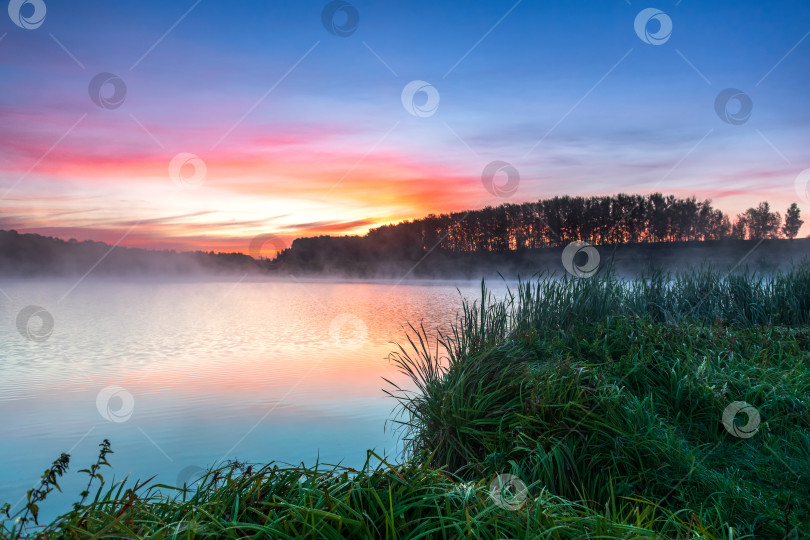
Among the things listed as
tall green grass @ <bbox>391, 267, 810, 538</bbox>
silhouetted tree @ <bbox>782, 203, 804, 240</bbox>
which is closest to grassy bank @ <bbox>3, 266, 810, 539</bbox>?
tall green grass @ <bbox>391, 267, 810, 538</bbox>

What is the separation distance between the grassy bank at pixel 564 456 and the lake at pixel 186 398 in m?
0.79

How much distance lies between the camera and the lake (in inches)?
246

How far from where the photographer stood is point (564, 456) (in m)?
3.83

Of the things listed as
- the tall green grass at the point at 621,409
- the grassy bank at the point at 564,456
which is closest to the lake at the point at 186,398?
the grassy bank at the point at 564,456

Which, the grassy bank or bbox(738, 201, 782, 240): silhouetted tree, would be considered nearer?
the grassy bank

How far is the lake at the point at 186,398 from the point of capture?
20.5 ft

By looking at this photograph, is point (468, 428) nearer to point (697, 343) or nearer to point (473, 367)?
point (473, 367)

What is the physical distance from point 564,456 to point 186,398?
7.13 metres

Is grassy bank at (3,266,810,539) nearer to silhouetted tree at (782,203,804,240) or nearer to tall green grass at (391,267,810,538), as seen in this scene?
tall green grass at (391,267,810,538)

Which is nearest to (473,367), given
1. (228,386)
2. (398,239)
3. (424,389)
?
(424,389)

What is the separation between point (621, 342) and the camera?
20.9 ft

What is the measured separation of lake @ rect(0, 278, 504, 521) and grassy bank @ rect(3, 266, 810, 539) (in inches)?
31.0

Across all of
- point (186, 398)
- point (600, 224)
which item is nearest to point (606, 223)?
point (600, 224)

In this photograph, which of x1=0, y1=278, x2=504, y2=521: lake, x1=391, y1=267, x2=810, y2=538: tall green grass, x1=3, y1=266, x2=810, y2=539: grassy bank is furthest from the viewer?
x1=0, y1=278, x2=504, y2=521: lake
